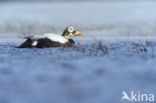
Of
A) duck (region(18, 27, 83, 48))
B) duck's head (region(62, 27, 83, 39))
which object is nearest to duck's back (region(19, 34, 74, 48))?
duck (region(18, 27, 83, 48))

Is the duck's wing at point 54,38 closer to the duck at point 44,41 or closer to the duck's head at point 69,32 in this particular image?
the duck at point 44,41

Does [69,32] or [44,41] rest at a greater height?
[44,41]

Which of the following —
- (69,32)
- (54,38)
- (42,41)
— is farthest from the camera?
(69,32)

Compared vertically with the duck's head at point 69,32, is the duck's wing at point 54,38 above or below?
above

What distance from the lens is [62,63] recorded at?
5867 mm

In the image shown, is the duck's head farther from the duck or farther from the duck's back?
the duck's back

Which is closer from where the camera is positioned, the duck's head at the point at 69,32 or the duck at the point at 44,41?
the duck at the point at 44,41

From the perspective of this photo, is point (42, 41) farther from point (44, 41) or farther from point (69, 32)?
point (69, 32)

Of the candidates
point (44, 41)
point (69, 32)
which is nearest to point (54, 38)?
point (44, 41)

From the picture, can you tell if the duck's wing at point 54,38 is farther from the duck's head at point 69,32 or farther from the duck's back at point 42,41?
the duck's head at point 69,32

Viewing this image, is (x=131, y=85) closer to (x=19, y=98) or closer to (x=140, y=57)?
(x=19, y=98)

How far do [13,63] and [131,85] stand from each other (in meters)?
2.97

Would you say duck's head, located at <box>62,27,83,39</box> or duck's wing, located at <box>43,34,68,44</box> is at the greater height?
duck's wing, located at <box>43,34,68,44</box>

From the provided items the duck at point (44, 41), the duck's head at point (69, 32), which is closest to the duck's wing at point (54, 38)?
the duck at point (44, 41)
